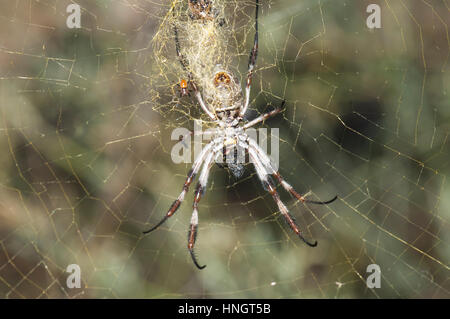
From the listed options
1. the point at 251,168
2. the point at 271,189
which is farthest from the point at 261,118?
the point at 251,168

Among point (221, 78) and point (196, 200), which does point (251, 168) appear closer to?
point (196, 200)

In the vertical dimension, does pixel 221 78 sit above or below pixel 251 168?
above

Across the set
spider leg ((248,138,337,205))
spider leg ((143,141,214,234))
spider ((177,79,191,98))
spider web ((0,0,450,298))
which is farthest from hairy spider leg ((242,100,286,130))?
spider ((177,79,191,98))

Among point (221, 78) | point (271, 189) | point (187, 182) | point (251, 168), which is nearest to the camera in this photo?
point (221, 78)

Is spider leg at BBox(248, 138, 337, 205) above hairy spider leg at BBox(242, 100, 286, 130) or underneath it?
underneath

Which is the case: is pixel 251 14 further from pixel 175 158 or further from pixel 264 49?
pixel 175 158

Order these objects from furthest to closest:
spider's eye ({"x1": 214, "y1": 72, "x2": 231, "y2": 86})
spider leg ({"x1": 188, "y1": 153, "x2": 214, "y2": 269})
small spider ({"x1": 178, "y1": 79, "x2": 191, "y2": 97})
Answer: spider leg ({"x1": 188, "y1": 153, "x2": 214, "y2": 269}), small spider ({"x1": 178, "y1": 79, "x2": 191, "y2": 97}), spider's eye ({"x1": 214, "y1": 72, "x2": 231, "y2": 86})

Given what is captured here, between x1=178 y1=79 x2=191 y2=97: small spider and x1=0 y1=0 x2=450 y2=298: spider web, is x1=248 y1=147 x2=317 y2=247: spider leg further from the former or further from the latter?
x1=178 y1=79 x2=191 y2=97: small spider

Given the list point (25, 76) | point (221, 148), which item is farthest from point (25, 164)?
point (221, 148)
